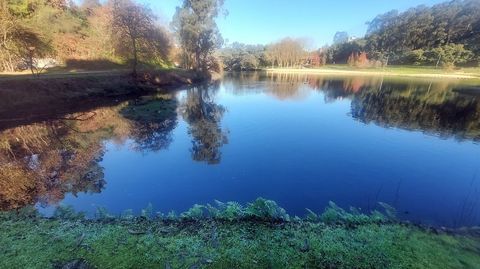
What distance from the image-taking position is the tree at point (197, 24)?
147ft

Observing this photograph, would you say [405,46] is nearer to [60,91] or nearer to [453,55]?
[453,55]

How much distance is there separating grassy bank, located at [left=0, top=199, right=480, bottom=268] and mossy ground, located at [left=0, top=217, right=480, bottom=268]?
0.05ft

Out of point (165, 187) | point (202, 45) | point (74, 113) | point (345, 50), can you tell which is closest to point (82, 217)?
point (165, 187)

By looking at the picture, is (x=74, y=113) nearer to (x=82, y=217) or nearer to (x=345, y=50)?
(x=82, y=217)

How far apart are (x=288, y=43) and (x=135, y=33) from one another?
87449mm

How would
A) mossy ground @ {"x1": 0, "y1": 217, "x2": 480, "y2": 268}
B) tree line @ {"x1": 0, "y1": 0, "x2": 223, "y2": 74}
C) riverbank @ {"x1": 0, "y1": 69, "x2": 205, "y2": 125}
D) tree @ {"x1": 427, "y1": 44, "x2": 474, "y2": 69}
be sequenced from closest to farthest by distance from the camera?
mossy ground @ {"x1": 0, "y1": 217, "x2": 480, "y2": 268} → riverbank @ {"x1": 0, "y1": 69, "x2": 205, "y2": 125} → tree line @ {"x1": 0, "y1": 0, "x2": 223, "y2": 74} → tree @ {"x1": 427, "y1": 44, "x2": 474, "y2": 69}

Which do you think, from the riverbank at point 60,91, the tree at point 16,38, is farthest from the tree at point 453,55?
the tree at point 16,38

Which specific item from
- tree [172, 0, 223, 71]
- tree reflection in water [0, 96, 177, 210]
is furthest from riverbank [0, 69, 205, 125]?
tree [172, 0, 223, 71]

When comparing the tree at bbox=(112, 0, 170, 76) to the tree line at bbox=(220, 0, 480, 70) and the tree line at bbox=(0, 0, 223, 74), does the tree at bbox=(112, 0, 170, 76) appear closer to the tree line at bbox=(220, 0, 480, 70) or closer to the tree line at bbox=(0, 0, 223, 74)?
the tree line at bbox=(0, 0, 223, 74)

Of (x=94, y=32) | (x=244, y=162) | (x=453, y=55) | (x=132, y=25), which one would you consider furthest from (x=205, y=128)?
(x=453, y=55)

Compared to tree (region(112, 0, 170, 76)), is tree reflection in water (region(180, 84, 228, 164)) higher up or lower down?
lower down

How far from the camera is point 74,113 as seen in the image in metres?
19.3

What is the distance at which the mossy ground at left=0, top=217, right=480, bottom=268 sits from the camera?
14.1 ft

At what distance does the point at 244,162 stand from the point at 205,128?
6.59 meters
